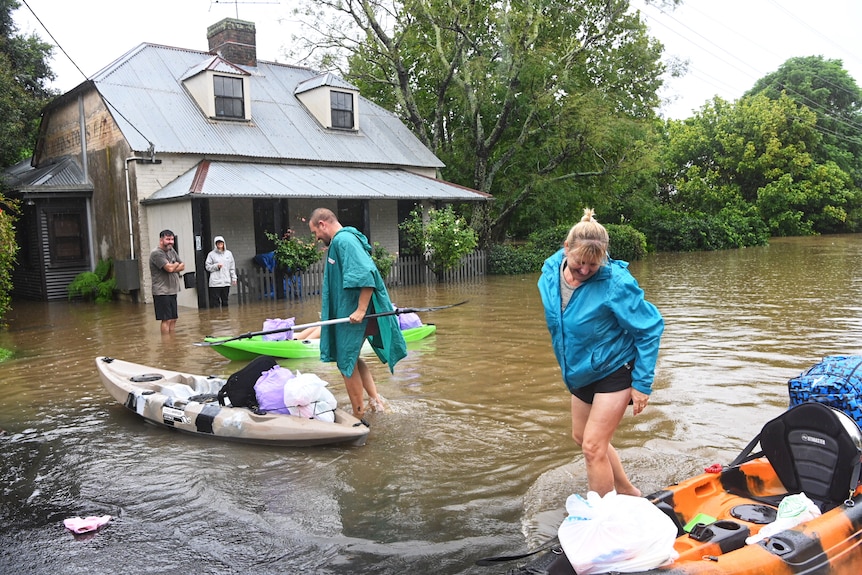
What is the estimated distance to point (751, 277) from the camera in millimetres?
20406

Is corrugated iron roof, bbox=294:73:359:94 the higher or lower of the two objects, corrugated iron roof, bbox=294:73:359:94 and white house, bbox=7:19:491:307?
the higher

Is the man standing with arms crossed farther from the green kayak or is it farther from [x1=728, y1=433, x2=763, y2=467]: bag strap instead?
[x1=728, y1=433, x2=763, y2=467]: bag strap

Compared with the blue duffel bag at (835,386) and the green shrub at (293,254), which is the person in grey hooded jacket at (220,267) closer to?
the green shrub at (293,254)

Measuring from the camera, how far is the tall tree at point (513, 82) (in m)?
23.9

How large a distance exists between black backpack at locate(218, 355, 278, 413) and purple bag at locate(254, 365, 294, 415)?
0.17 feet

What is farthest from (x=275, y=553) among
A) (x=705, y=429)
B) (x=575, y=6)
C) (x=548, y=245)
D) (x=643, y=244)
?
(x=643, y=244)

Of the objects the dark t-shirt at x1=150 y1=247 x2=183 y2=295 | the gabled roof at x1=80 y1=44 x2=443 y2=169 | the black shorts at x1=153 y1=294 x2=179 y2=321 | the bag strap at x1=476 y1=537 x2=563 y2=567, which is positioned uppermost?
the gabled roof at x1=80 y1=44 x2=443 y2=169

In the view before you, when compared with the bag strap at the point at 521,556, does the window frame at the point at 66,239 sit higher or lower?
higher

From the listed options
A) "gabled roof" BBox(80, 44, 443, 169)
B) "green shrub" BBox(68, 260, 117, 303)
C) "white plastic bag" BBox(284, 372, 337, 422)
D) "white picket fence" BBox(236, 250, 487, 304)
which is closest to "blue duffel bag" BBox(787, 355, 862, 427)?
"white plastic bag" BBox(284, 372, 337, 422)

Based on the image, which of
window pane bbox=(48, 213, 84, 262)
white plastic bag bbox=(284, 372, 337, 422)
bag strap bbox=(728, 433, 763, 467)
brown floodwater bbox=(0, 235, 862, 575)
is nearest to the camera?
bag strap bbox=(728, 433, 763, 467)

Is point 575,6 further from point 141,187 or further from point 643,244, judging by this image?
point 141,187

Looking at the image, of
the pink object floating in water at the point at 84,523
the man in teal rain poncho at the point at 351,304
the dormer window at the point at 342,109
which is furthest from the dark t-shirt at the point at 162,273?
the dormer window at the point at 342,109

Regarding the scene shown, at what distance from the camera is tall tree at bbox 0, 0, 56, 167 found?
1858 centimetres

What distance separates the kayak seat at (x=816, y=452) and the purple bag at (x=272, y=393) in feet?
12.7
